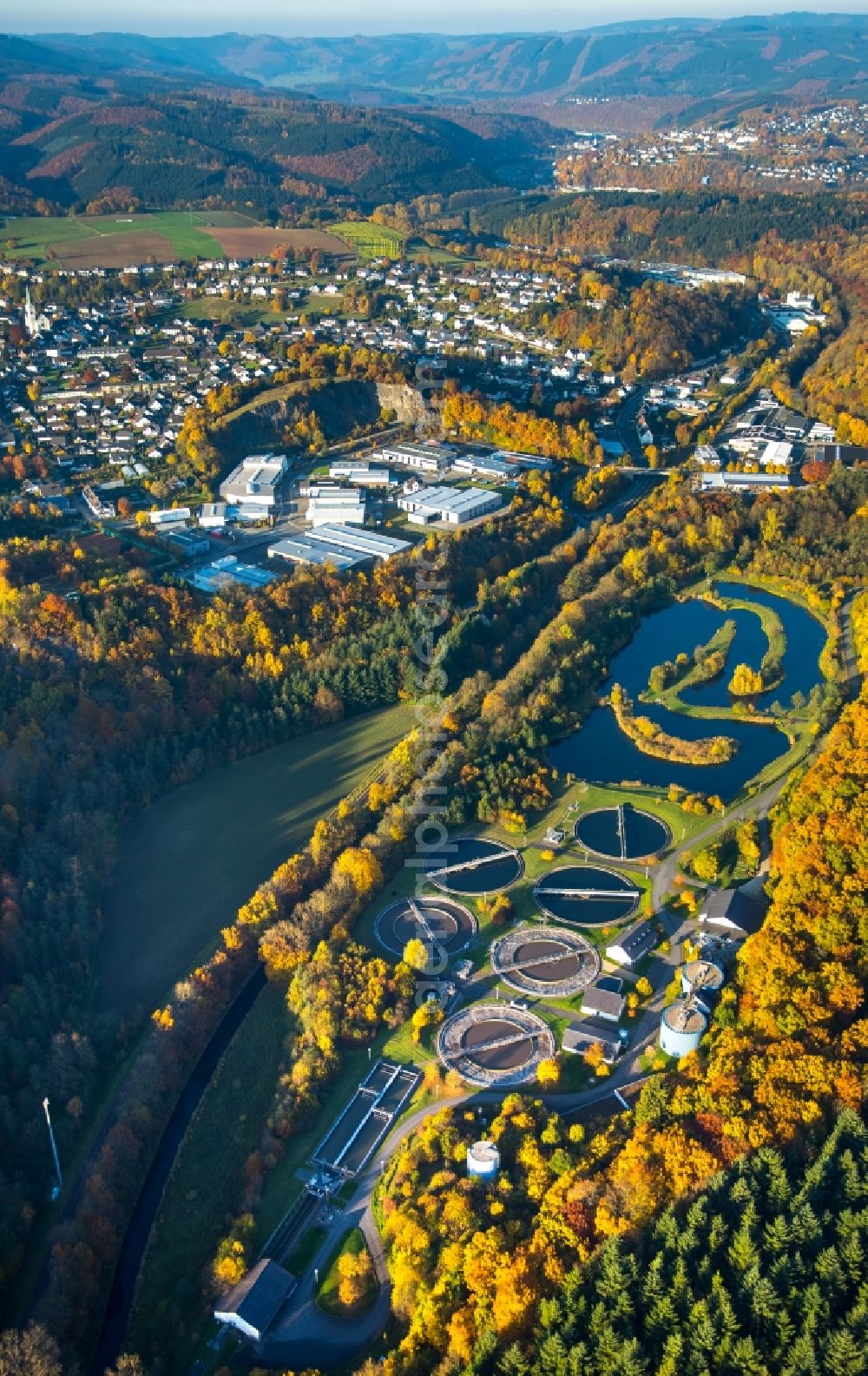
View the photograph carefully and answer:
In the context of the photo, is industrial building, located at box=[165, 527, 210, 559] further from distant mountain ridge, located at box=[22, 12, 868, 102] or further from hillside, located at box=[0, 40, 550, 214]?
distant mountain ridge, located at box=[22, 12, 868, 102]

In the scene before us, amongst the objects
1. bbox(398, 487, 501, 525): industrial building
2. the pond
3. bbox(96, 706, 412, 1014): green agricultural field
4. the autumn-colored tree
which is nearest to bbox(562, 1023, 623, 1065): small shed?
the autumn-colored tree

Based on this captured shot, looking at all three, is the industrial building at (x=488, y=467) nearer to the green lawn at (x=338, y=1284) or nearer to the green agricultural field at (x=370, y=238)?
the green lawn at (x=338, y=1284)

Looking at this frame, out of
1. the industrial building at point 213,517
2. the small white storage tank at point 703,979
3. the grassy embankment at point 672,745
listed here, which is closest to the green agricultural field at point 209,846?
the grassy embankment at point 672,745

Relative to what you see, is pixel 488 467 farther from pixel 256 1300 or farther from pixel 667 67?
pixel 667 67

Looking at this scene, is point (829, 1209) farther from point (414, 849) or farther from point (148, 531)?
point (148, 531)

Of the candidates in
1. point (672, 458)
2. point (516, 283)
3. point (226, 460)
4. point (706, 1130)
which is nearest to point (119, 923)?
point (706, 1130)

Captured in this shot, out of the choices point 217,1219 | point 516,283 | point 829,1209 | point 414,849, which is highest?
point 516,283

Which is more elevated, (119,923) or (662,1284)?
(662,1284)

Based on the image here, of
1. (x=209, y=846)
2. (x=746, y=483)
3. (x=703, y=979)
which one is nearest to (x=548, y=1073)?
(x=703, y=979)
